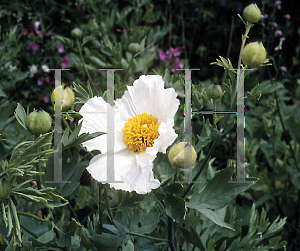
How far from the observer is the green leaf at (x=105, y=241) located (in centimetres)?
62

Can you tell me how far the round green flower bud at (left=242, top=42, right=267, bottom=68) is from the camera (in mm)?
619

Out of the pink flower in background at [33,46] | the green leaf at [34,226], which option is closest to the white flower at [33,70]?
the pink flower in background at [33,46]

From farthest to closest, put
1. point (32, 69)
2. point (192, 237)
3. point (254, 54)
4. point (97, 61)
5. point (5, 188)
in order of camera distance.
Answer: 1. point (32, 69)
2. point (97, 61)
3. point (192, 237)
4. point (254, 54)
5. point (5, 188)

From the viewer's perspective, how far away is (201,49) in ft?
8.25

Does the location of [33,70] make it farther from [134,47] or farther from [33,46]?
[134,47]

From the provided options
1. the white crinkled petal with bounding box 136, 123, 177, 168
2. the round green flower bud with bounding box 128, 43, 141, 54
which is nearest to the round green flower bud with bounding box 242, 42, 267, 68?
the white crinkled petal with bounding box 136, 123, 177, 168

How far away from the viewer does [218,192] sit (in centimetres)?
65

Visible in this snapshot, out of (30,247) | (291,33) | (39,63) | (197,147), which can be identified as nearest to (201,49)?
(291,33)

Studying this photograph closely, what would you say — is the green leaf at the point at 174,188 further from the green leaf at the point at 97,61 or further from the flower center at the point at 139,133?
the green leaf at the point at 97,61

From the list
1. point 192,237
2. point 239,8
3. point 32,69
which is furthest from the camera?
point 239,8

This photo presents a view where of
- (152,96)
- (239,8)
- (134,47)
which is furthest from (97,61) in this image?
(239,8)

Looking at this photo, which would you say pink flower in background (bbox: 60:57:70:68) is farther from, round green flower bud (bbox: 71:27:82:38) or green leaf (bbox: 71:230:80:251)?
green leaf (bbox: 71:230:80:251)

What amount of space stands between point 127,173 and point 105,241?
141 millimetres

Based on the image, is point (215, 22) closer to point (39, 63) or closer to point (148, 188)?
point (39, 63)
